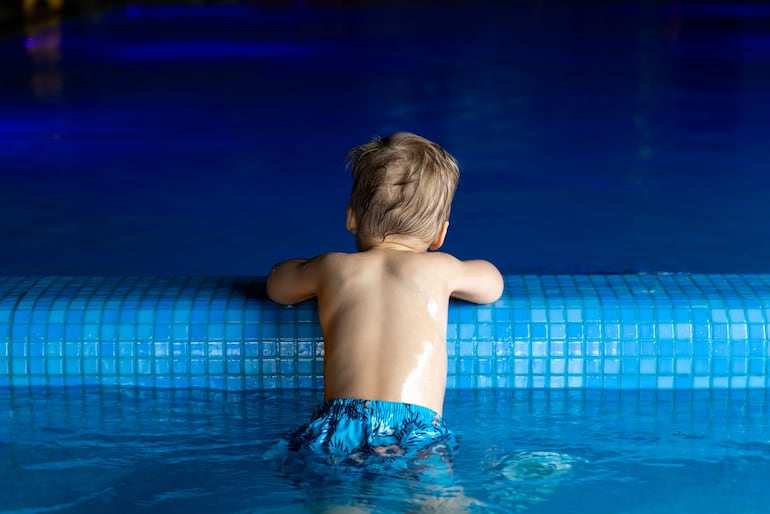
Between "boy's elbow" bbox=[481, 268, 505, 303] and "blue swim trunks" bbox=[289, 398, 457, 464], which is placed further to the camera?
"boy's elbow" bbox=[481, 268, 505, 303]

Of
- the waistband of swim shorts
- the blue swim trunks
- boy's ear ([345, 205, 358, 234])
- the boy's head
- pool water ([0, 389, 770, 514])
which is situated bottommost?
pool water ([0, 389, 770, 514])

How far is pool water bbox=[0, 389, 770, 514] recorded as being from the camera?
7.07 ft

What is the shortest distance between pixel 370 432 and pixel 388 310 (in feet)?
0.81

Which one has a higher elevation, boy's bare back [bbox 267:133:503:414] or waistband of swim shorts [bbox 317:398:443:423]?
boy's bare back [bbox 267:133:503:414]

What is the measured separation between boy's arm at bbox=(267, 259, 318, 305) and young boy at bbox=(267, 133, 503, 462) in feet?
0.07

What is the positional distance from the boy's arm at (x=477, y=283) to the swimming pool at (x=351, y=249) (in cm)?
15

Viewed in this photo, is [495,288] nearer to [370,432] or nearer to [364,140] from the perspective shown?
[370,432]

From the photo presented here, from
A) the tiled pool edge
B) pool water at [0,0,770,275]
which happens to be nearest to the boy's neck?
the tiled pool edge

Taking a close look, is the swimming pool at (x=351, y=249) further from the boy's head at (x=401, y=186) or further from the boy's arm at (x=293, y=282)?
the boy's head at (x=401, y=186)

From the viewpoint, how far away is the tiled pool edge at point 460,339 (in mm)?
2703

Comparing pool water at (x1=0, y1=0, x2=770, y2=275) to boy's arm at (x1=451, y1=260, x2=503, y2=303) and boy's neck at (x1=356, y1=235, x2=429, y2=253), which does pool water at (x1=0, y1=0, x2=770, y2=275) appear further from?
boy's neck at (x1=356, y1=235, x2=429, y2=253)

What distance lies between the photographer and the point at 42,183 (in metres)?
5.58

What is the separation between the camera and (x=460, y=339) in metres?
2.71

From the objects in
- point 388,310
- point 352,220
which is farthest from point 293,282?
point 388,310
